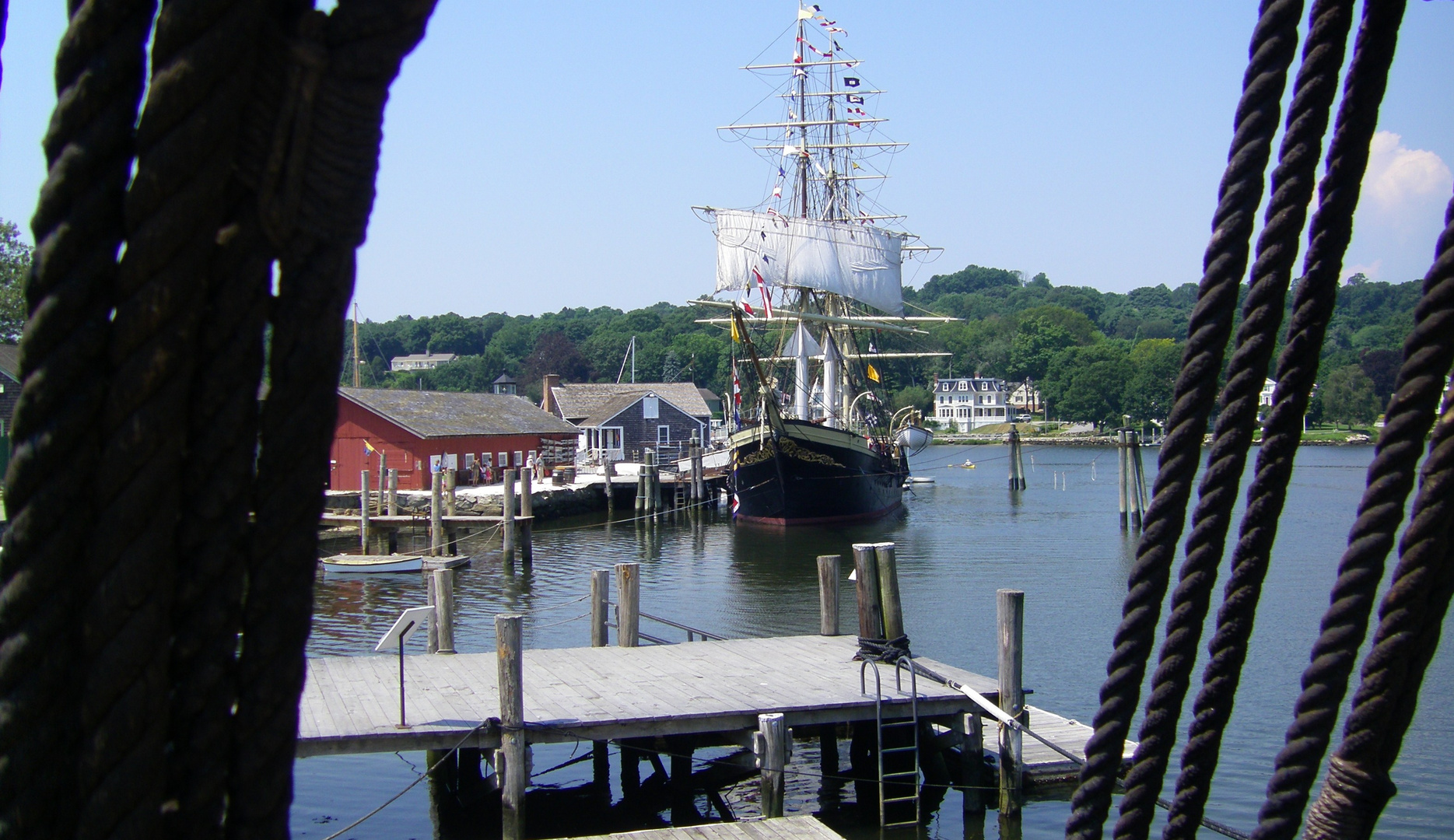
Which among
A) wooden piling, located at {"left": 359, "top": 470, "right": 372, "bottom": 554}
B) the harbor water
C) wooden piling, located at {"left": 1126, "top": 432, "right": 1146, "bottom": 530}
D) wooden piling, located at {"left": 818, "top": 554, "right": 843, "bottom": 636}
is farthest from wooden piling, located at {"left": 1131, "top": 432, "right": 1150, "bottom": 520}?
wooden piling, located at {"left": 818, "top": 554, "right": 843, "bottom": 636}

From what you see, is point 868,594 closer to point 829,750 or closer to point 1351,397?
point 829,750

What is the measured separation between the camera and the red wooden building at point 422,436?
45500 millimetres

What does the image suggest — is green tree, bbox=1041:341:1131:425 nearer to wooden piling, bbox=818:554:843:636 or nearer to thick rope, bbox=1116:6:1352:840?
wooden piling, bbox=818:554:843:636

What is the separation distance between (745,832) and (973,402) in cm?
12312

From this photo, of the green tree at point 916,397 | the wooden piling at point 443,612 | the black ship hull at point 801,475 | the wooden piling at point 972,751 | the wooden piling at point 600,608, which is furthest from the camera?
the green tree at point 916,397

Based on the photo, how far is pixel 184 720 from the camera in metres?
1.10

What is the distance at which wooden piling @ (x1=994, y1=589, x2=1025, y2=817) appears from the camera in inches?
424

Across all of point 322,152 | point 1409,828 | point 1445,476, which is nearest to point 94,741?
point 322,152

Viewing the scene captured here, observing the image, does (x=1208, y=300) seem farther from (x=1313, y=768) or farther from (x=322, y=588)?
(x=322, y=588)

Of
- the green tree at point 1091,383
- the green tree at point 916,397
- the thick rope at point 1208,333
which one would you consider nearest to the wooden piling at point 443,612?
the thick rope at point 1208,333

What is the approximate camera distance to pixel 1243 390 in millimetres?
1825

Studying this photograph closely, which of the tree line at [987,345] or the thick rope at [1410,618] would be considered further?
the tree line at [987,345]

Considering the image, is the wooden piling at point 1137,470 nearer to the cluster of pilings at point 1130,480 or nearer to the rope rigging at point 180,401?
the cluster of pilings at point 1130,480

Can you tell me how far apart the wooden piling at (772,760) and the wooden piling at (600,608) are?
12.8 feet
